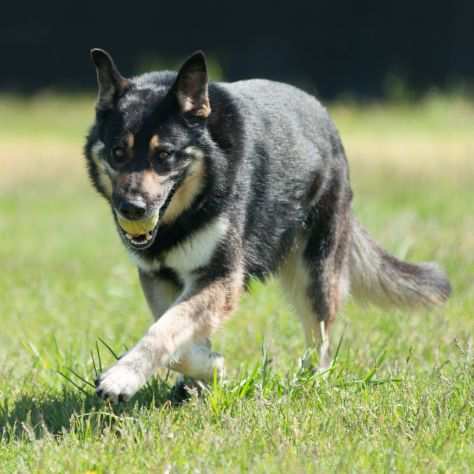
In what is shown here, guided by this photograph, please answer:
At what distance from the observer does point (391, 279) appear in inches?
248

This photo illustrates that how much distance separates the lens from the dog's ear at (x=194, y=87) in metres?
4.94

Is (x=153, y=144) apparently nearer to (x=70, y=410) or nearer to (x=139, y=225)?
(x=139, y=225)

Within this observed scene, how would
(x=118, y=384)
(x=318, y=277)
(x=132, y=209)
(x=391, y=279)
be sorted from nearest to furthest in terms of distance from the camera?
(x=118, y=384), (x=132, y=209), (x=318, y=277), (x=391, y=279)

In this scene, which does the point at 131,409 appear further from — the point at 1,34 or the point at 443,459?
the point at 1,34

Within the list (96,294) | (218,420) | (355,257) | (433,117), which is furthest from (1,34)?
(218,420)

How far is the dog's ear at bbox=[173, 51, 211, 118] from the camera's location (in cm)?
494

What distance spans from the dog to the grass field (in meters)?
0.26

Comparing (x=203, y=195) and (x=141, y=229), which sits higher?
(x=203, y=195)

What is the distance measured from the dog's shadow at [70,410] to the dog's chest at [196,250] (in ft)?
1.76

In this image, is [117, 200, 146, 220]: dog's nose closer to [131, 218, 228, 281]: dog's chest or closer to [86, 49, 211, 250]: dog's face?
[86, 49, 211, 250]: dog's face

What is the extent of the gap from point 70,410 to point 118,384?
0.51m

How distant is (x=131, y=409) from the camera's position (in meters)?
4.80

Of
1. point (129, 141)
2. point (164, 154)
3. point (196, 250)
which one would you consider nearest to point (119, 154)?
point (129, 141)

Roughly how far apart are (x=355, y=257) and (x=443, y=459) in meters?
2.48
